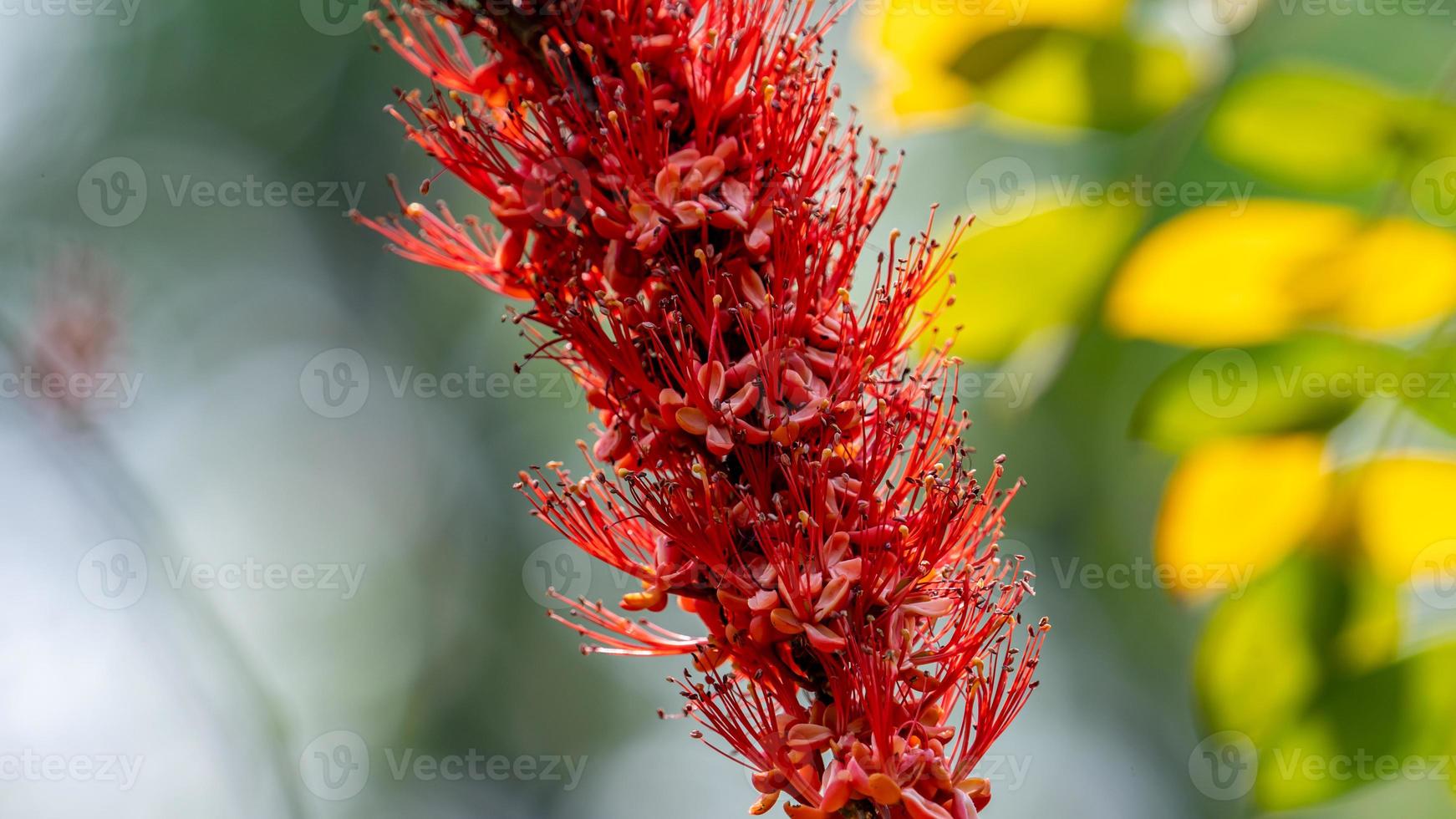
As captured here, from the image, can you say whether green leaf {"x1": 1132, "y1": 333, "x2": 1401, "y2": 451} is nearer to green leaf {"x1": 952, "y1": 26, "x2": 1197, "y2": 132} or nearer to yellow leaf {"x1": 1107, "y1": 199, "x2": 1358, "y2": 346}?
yellow leaf {"x1": 1107, "y1": 199, "x2": 1358, "y2": 346}

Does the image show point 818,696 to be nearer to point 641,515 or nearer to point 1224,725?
point 641,515

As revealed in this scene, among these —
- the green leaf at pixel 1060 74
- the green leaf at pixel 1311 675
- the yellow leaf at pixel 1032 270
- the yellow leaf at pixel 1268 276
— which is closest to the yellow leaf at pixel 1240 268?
the yellow leaf at pixel 1268 276

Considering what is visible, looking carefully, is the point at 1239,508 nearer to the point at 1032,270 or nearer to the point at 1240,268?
the point at 1240,268

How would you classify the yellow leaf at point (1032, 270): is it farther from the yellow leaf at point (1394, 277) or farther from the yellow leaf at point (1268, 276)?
the yellow leaf at point (1394, 277)

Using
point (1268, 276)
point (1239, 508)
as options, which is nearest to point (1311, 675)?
point (1239, 508)

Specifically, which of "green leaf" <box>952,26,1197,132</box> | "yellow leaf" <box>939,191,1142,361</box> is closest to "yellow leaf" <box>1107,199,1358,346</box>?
"yellow leaf" <box>939,191,1142,361</box>
